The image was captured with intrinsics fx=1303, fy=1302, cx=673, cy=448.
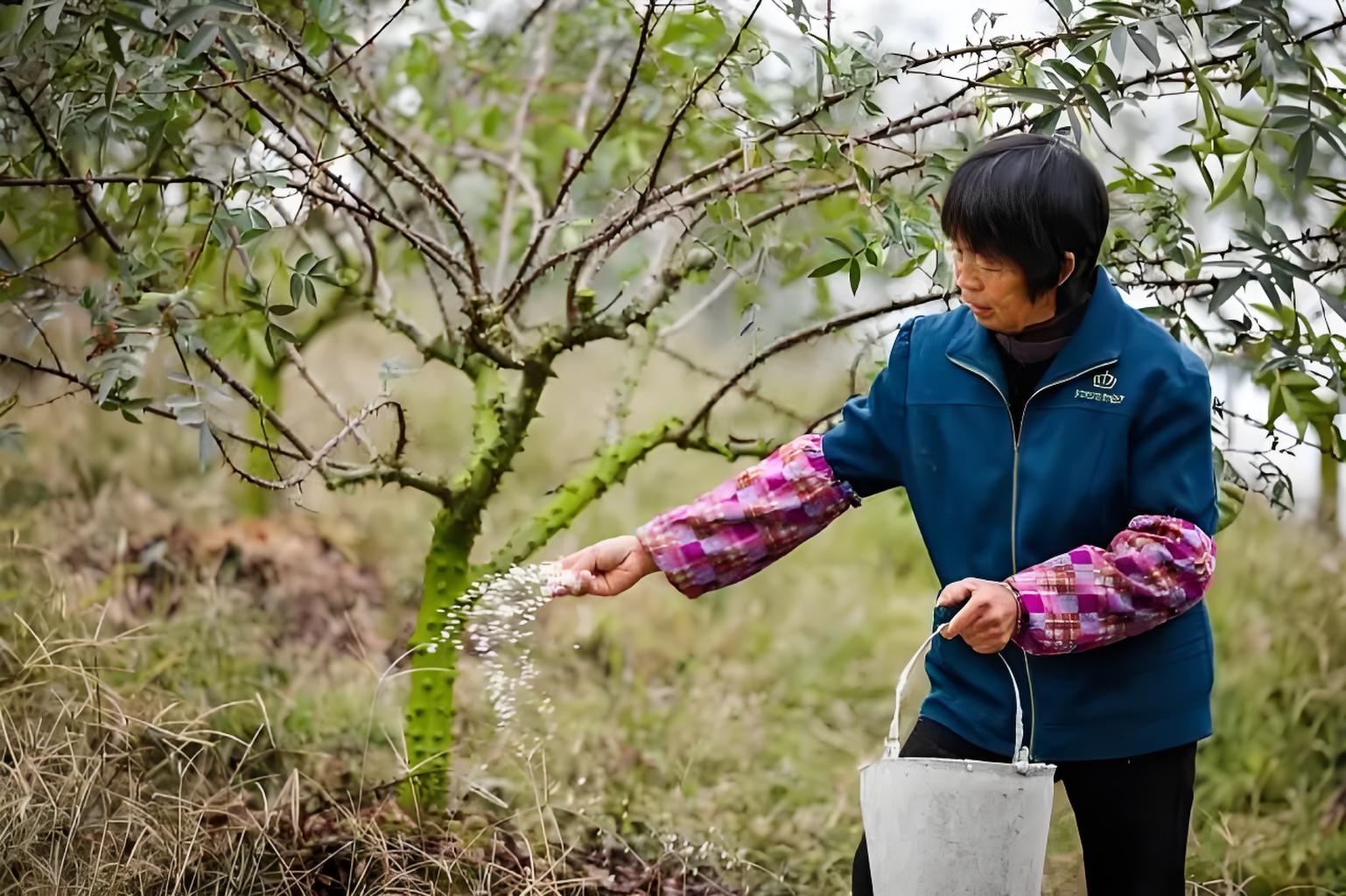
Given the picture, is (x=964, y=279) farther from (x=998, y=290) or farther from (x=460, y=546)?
(x=460, y=546)

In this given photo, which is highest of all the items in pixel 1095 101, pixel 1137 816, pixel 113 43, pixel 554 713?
pixel 113 43

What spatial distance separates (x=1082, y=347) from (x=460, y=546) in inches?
53.2

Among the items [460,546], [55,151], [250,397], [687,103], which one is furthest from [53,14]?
[460,546]

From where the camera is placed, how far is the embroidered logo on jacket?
160cm

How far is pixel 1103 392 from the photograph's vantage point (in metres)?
1.61

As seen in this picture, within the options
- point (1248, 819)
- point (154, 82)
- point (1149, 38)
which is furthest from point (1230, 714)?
point (154, 82)

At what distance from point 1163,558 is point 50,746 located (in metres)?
2.01

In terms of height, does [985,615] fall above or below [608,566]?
below

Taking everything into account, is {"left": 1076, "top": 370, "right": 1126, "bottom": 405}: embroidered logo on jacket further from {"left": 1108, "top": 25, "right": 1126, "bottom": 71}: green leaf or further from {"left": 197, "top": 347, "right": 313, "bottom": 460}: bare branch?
{"left": 197, "top": 347, "right": 313, "bottom": 460}: bare branch

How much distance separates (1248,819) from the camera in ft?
11.2

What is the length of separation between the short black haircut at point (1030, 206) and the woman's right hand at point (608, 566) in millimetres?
611

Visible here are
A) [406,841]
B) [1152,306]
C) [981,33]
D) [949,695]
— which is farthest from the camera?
[406,841]

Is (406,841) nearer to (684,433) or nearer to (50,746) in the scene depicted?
(50,746)

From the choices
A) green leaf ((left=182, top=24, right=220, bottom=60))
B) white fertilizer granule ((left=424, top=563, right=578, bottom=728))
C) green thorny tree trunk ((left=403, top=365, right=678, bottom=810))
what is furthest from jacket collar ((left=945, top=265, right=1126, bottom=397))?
green leaf ((left=182, top=24, right=220, bottom=60))
